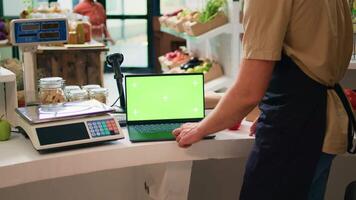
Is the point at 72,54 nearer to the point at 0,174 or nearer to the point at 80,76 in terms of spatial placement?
the point at 80,76

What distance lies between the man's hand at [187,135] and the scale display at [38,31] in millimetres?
682

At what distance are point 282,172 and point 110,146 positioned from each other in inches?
22.8

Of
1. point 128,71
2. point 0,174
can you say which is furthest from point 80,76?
point 128,71

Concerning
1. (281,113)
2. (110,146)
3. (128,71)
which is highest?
(281,113)

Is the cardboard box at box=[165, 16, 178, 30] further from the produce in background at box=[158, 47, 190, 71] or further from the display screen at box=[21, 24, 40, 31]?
the display screen at box=[21, 24, 40, 31]

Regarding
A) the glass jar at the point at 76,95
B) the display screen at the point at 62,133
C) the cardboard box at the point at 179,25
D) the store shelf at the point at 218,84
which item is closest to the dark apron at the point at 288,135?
the display screen at the point at 62,133

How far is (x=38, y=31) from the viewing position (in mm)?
2129

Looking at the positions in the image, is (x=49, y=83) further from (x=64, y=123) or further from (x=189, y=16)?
(x=189, y=16)

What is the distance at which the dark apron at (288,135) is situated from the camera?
1.60 meters

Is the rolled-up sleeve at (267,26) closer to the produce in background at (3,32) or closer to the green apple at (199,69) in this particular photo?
the green apple at (199,69)

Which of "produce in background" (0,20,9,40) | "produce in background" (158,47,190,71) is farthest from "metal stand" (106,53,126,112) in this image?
"produce in background" (0,20,9,40)

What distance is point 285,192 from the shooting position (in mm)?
1648

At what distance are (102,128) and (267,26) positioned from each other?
26.1 inches

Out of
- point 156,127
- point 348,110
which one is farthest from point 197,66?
point 348,110
